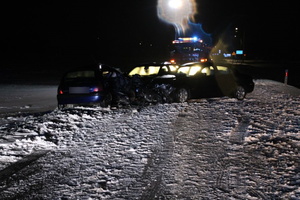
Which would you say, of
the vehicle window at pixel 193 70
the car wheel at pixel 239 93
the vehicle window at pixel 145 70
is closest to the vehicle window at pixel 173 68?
the vehicle window at pixel 145 70

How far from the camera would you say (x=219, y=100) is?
1159 cm

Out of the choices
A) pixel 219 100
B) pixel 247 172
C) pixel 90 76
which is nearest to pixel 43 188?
pixel 247 172

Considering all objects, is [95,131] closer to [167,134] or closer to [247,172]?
[167,134]

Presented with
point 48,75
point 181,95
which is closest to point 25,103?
point 181,95

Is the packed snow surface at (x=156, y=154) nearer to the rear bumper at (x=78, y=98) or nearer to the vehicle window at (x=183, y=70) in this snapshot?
the rear bumper at (x=78, y=98)

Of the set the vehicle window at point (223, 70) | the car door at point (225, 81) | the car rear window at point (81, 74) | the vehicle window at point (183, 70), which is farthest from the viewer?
the vehicle window at point (183, 70)

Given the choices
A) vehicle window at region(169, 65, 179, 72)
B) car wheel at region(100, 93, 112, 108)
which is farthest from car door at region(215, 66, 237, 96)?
car wheel at region(100, 93, 112, 108)

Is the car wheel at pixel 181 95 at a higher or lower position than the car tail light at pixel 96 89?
lower

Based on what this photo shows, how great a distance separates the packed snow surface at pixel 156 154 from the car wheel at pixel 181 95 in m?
1.54

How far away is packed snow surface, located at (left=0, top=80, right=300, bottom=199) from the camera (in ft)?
14.5

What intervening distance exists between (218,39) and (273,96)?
62.1 meters

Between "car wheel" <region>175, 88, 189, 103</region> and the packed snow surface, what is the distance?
5.04 ft

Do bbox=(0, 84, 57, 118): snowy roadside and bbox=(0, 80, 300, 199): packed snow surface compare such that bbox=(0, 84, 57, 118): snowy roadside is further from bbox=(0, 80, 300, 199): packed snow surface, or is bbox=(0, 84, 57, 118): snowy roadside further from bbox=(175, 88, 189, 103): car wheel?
bbox=(175, 88, 189, 103): car wheel

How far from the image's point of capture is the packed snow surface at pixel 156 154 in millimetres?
4418
